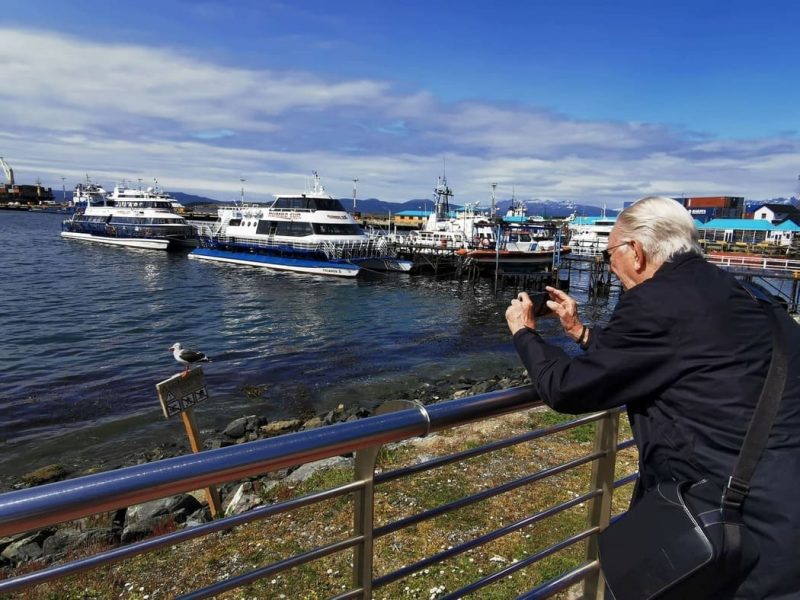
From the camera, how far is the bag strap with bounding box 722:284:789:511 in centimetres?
141

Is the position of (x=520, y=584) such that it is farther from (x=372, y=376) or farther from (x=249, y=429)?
(x=372, y=376)

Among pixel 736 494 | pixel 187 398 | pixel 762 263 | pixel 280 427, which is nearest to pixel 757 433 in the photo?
pixel 736 494

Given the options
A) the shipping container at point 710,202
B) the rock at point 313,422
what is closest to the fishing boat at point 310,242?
the rock at point 313,422

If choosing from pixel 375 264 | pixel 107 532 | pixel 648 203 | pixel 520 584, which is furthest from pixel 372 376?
pixel 375 264

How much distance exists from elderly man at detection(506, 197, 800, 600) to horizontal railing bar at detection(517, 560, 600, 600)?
2.30 ft

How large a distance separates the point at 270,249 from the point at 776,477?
4001 cm

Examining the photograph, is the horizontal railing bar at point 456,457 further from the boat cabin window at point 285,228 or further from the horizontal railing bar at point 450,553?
the boat cabin window at point 285,228

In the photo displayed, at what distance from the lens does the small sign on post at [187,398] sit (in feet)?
19.1

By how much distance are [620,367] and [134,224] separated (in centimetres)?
5715

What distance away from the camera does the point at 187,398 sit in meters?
6.18

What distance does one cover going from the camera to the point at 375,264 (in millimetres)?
38250

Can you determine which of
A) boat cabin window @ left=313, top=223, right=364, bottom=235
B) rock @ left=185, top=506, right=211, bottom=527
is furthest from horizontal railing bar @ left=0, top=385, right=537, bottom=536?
boat cabin window @ left=313, top=223, right=364, bottom=235

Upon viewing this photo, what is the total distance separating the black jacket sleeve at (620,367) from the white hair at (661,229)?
0.27 m

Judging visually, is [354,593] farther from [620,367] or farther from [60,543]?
[60,543]
